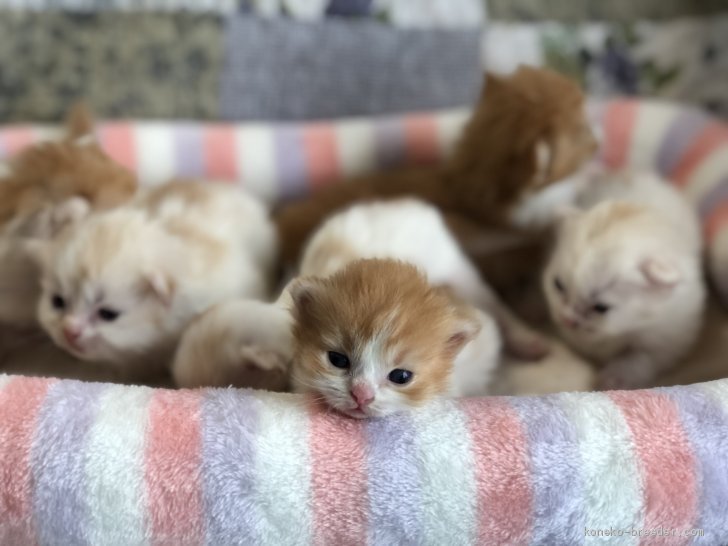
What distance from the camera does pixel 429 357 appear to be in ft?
3.34

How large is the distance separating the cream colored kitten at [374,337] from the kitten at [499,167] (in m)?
0.59

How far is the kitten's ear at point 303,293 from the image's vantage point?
1033mm

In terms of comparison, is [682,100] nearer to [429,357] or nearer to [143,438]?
[429,357]

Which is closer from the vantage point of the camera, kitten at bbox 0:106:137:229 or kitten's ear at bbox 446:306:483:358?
kitten's ear at bbox 446:306:483:358

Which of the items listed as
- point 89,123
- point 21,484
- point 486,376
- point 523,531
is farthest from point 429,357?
point 89,123

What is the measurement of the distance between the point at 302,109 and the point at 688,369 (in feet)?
3.71

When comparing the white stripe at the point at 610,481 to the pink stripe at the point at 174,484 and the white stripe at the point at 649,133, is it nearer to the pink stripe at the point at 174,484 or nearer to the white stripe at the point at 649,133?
the pink stripe at the point at 174,484

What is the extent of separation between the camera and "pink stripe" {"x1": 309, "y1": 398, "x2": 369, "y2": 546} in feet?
3.10

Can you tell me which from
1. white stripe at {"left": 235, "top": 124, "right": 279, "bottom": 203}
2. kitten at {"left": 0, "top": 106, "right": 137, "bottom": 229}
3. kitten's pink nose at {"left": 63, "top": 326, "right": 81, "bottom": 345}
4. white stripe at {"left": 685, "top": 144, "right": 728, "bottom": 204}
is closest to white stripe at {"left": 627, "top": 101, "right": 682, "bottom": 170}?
white stripe at {"left": 685, "top": 144, "right": 728, "bottom": 204}

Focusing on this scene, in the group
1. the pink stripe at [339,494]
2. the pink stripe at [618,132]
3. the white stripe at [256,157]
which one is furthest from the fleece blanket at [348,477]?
the pink stripe at [618,132]

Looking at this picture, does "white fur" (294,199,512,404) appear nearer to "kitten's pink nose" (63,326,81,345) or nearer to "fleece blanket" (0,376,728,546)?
"fleece blanket" (0,376,728,546)

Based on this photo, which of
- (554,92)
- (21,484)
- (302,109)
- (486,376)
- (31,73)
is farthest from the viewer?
(302,109)

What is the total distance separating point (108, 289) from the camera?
1.33 meters

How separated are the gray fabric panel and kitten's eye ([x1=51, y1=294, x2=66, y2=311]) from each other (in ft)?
2.35
